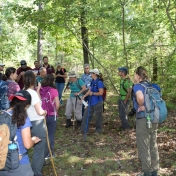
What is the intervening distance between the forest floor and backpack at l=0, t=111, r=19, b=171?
2616 millimetres

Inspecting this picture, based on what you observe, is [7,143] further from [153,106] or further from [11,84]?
[11,84]

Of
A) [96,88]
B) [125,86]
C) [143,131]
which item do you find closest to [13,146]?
[143,131]

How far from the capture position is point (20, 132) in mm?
2801

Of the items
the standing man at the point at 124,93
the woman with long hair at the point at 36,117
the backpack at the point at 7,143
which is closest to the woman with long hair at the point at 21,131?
the backpack at the point at 7,143

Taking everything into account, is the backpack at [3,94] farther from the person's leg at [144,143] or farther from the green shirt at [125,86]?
the green shirt at [125,86]

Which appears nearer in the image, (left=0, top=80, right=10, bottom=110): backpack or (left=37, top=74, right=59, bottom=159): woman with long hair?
(left=37, top=74, right=59, bottom=159): woman with long hair

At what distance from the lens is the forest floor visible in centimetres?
512

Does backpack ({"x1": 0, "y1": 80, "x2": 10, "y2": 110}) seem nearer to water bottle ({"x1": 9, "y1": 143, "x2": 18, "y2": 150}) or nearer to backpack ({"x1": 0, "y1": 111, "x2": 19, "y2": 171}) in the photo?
backpack ({"x1": 0, "y1": 111, "x2": 19, "y2": 171})

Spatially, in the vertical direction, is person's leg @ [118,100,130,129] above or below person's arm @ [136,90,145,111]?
A: below

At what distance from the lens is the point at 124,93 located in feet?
24.3

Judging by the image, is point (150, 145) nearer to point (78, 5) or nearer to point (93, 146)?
point (93, 146)

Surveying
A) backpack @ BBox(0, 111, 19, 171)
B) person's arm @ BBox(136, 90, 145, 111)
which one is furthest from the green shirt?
backpack @ BBox(0, 111, 19, 171)

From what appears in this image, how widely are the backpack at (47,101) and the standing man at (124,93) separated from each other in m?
2.84

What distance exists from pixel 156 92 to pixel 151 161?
4.43 ft
